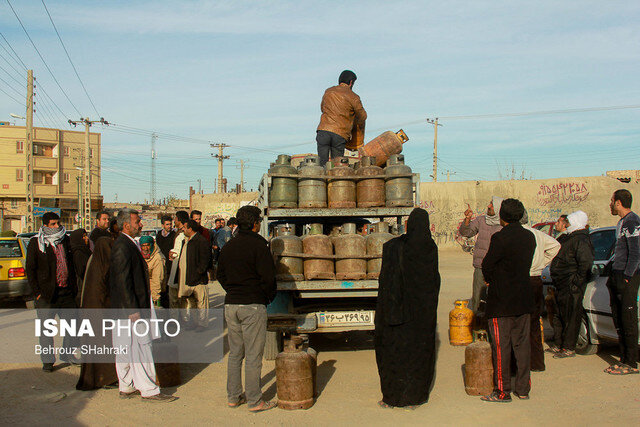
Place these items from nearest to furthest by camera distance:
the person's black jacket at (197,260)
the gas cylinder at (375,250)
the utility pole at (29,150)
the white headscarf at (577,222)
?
the gas cylinder at (375,250), the white headscarf at (577,222), the person's black jacket at (197,260), the utility pole at (29,150)

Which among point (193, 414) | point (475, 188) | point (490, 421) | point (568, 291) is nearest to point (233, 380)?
point (193, 414)

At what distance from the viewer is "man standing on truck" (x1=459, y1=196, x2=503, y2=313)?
340 inches

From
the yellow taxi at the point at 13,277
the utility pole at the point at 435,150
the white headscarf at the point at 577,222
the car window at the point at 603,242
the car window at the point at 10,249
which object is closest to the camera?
the white headscarf at the point at 577,222

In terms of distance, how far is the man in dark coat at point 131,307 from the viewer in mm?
5695

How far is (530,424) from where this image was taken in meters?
4.94

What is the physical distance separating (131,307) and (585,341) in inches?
229

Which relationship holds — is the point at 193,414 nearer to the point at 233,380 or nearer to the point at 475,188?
the point at 233,380

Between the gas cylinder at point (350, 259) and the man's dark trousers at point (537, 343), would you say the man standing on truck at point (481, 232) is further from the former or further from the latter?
the gas cylinder at point (350, 259)

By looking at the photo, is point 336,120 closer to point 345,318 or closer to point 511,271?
point 345,318

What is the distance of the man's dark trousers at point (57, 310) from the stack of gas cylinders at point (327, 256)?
291 centimetres

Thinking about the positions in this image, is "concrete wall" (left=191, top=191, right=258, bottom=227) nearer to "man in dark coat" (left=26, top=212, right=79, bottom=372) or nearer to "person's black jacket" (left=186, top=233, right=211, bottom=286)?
"person's black jacket" (left=186, top=233, right=211, bottom=286)

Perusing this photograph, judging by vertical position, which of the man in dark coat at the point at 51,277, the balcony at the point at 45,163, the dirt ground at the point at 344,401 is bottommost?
the dirt ground at the point at 344,401

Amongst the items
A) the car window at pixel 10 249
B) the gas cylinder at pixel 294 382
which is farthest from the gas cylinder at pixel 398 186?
the car window at pixel 10 249

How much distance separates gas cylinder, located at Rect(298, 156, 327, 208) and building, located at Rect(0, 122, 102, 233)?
5127 cm
